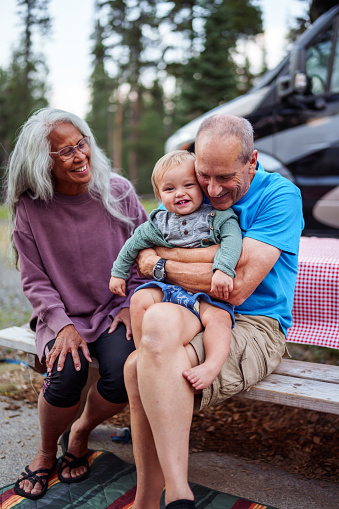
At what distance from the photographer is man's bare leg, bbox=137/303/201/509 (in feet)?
5.86

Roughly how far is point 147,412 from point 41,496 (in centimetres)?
86

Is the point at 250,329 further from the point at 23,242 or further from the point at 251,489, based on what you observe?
the point at 23,242

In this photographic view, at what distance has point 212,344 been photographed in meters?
1.98

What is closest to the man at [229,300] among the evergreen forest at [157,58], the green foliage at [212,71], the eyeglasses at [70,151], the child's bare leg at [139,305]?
the child's bare leg at [139,305]

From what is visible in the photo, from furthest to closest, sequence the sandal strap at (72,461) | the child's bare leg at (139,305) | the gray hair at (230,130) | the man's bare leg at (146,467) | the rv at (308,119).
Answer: the rv at (308,119) → the sandal strap at (72,461) → the child's bare leg at (139,305) → the gray hair at (230,130) → the man's bare leg at (146,467)

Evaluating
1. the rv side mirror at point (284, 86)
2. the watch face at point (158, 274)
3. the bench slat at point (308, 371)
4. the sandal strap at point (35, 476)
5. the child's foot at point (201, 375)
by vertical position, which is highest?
the rv side mirror at point (284, 86)

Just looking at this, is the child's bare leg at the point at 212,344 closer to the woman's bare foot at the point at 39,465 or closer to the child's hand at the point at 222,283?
the child's hand at the point at 222,283

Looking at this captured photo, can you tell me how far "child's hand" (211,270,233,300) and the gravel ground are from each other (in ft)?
3.50

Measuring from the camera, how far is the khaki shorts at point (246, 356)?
203 centimetres

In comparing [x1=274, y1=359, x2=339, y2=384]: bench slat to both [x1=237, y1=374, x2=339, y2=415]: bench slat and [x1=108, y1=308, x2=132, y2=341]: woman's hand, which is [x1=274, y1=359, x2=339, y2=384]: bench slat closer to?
[x1=237, y1=374, x2=339, y2=415]: bench slat

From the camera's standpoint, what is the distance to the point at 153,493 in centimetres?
195

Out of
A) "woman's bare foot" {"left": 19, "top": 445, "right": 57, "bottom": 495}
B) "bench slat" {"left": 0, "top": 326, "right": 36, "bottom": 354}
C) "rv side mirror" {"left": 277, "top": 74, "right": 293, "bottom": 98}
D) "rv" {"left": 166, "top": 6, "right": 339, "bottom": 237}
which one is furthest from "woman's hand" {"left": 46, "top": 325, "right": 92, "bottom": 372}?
"rv side mirror" {"left": 277, "top": 74, "right": 293, "bottom": 98}

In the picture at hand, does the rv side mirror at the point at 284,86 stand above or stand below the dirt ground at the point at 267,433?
above

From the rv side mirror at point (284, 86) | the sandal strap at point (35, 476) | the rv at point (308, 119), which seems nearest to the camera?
the sandal strap at point (35, 476)
